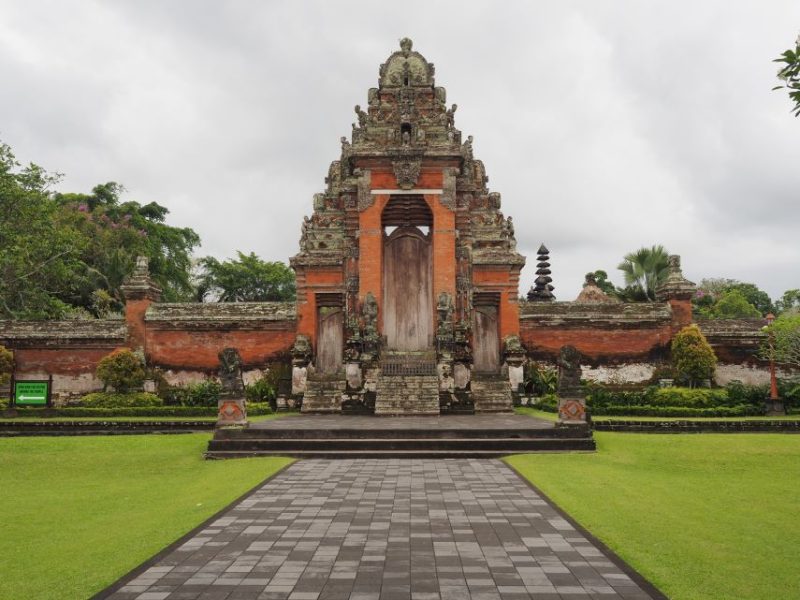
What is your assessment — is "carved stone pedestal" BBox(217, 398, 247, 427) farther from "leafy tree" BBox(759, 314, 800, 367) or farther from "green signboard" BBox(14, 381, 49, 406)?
"leafy tree" BBox(759, 314, 800, 367)

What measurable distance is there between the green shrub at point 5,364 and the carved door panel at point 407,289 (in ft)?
42.0

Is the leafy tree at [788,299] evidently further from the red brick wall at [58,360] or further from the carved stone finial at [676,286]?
the red brick wall at [58,360]

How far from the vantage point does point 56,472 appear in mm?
11461

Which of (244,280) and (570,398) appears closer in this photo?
(570,398)

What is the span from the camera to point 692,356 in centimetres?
2169

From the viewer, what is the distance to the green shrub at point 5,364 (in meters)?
21.9

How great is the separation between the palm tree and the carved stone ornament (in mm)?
14490

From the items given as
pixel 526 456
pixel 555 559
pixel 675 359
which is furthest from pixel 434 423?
pixel 675 359

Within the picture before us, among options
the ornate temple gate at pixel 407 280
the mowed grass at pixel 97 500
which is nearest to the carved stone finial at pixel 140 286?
the ornate temple gate at pixel 407 280

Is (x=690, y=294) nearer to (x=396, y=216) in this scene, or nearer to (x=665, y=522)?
(x=396, y=216)

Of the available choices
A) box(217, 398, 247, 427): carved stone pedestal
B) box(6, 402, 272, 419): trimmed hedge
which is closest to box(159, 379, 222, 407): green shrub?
box(6, 402, 272, 419): trimmed hedge

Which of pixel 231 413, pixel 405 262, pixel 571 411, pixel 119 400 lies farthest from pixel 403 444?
pixel 119 400

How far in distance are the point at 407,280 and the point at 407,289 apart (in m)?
0.31

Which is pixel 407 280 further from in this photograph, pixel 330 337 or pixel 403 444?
pixel 403 444
